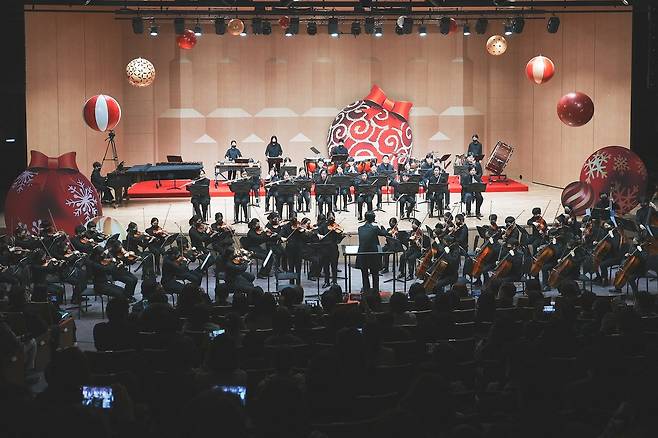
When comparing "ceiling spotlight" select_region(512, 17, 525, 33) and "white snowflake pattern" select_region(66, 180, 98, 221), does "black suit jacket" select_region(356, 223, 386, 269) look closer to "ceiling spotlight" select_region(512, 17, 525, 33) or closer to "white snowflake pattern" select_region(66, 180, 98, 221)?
"white snowflake pattern" select_region(66, 180, 98, 221)

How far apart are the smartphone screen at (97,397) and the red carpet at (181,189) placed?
19493 millimetres

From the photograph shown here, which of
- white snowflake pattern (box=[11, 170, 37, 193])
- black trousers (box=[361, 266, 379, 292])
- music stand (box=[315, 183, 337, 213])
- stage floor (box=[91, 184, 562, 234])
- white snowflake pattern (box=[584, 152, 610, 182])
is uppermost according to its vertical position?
white snowflake pattern (box=[584, 152, 610, 182])

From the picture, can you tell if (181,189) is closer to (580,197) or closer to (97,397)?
(580,197)

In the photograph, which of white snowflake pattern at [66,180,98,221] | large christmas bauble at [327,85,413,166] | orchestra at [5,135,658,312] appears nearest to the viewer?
orchestra at [5,135,658,312]

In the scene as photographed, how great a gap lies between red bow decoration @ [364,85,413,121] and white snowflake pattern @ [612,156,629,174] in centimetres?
969

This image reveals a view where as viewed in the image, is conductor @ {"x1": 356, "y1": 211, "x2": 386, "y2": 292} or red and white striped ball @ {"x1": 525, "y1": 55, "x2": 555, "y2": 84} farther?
red and white striped ball @ {"x1": 525, "y1": 55, "x2": 555, "y2": 84}

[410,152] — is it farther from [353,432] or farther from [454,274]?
[353,432]

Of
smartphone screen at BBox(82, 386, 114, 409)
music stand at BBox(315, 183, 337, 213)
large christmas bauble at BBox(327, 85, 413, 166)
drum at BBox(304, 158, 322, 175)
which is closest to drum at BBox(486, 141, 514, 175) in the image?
large christmas bauble at BBox(327, 85, 413, 166)

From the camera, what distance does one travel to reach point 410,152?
29.2 meters

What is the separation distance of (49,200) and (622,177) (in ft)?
37.4

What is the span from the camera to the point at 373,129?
28.6 metres

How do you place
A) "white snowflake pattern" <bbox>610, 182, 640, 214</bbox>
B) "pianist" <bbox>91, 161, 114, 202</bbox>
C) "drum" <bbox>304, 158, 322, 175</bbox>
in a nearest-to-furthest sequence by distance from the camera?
A: "white snowflake pattern" <bbox>610, 182, 640, 214</bbox> → "pianist" <bbox>91, 161, 114, 202</bbox> → "drum" <bbox>304, 158, 322, 175</bbox>

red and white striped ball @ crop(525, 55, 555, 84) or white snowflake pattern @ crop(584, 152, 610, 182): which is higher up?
red and white striped ball @ crop(525, 55, 555, 84)

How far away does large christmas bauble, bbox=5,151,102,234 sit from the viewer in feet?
57.6
